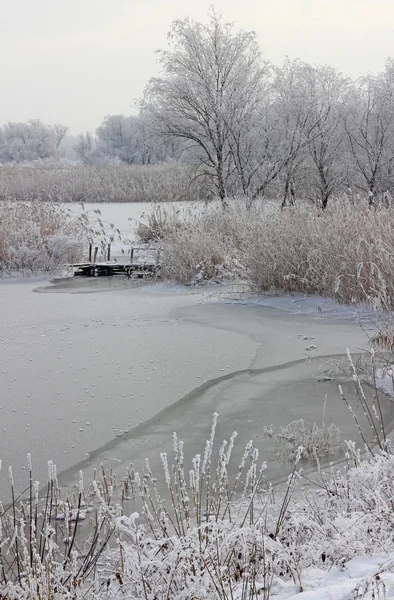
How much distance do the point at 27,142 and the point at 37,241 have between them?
59282 millimetres

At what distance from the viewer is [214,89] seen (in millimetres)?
17828

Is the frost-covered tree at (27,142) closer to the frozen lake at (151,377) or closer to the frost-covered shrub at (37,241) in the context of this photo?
the frost-covered shrub at (37,241)

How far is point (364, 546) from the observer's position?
2.16 metres

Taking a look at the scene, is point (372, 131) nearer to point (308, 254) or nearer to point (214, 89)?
point (214, 89)

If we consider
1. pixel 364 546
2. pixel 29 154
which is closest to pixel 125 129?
pixel 29 154

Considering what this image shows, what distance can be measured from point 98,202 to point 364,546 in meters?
23.1

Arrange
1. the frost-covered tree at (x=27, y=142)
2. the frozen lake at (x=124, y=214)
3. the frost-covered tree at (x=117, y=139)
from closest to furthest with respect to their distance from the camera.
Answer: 1. the frozen lake at (x=124, y=214)
2. the frost-covered tree at (x=117, y=139)
3. the frost-covered tree at (x=27, y=142)

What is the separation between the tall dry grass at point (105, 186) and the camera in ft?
75.9

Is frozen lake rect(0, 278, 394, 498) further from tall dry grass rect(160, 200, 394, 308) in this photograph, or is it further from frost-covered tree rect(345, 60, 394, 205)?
frost-covered tree rect(345, 60, 394, 205)

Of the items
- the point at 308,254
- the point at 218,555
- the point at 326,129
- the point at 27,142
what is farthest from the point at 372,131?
the point at 27,142

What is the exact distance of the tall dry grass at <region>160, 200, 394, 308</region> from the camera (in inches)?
297

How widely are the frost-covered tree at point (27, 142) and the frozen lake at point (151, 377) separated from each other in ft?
194

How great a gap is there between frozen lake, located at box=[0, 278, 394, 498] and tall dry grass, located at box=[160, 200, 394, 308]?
47 cm

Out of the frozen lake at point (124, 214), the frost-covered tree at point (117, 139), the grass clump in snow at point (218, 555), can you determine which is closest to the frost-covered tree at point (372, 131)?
the frozen lake at point (124, 214)
